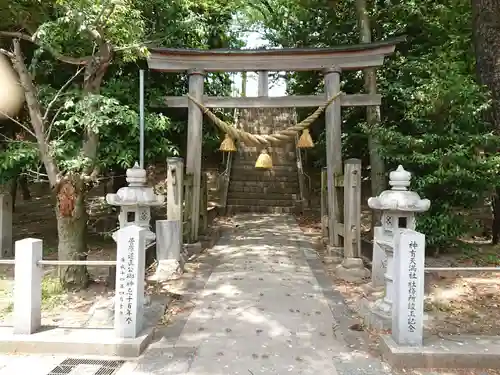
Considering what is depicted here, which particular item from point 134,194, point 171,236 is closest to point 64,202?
point 134,194

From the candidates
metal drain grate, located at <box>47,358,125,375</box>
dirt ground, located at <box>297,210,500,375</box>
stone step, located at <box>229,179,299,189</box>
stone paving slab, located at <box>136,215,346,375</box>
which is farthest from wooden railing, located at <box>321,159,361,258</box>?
stone step, located at <box>229,179,299,189</box>

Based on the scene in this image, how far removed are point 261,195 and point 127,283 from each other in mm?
11840

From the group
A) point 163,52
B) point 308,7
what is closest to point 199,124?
point 163,52

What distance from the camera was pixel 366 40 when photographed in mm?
10242

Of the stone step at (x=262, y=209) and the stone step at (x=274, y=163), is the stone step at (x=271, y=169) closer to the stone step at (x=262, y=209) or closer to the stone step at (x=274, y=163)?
the stone step at (x=274, y=163)

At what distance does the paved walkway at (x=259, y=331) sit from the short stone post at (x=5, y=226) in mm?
4699

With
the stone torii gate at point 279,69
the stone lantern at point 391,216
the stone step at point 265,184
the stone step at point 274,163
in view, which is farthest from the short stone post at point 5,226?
the stone step at point 274,163

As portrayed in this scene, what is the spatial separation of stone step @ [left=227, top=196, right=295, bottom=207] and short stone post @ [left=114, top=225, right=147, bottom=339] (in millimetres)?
11120

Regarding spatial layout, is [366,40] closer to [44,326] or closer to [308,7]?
[308,7]

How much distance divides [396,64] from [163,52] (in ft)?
18.9

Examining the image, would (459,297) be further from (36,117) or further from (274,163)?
(274,163)

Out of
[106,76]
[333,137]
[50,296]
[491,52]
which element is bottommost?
[50,296]

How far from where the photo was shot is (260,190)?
54.4 feet

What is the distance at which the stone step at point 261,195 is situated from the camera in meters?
16.1
